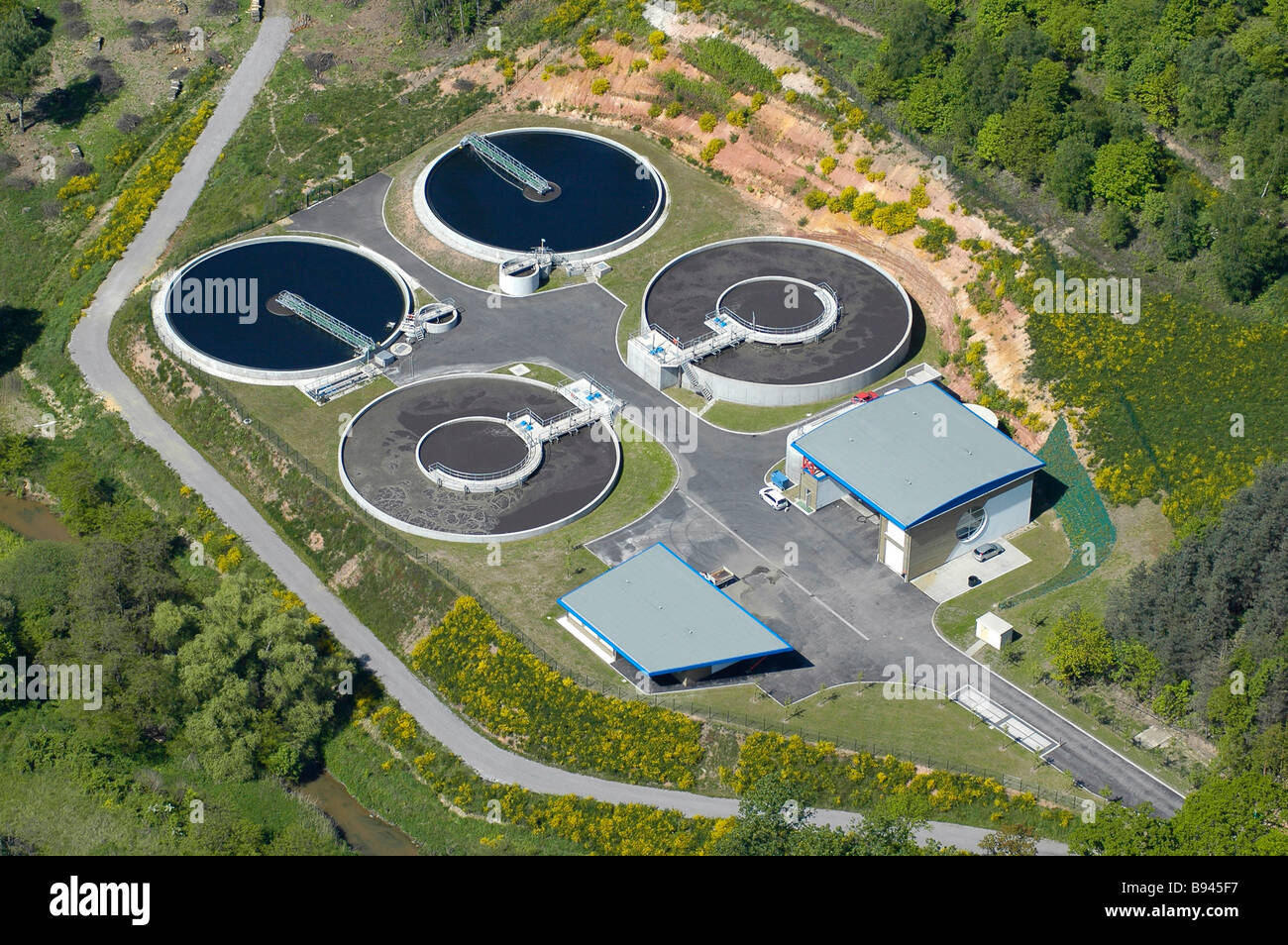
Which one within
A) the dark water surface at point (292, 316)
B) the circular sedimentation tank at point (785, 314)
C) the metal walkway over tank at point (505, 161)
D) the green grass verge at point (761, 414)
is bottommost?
the dark water surface at point (292, 316)

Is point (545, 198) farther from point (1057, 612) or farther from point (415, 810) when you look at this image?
point (415, 810)

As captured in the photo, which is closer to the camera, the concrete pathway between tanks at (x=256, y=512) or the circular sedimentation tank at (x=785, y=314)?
the concrete pathway between tanks at (x=256, y=512)

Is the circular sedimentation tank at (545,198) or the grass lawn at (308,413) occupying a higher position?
the circular sedimentation tank at (545,198)

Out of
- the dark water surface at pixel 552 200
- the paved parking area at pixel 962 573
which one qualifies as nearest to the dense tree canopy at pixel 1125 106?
the dark water surface at pixel 552 200

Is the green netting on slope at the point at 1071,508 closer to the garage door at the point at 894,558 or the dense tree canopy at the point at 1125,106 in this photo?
the garage door at the point at 894,558

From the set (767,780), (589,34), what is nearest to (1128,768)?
(767,780)

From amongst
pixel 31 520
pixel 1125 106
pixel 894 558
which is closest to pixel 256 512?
pixel 31 520
